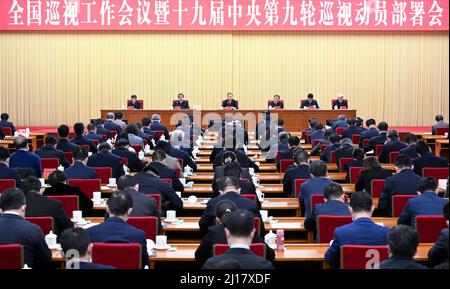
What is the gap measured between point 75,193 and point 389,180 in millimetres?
3337

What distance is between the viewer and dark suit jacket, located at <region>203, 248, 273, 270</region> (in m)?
4.46

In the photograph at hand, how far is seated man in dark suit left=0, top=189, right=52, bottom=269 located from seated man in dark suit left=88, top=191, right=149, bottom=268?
0.38 m

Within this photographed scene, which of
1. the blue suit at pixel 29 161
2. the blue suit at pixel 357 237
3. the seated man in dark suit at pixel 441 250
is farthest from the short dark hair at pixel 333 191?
the blue suit at pixel 29 161

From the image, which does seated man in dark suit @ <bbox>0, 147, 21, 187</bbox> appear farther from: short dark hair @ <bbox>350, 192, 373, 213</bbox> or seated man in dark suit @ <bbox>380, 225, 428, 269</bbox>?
seated man in dark suit @ <bbox>380, 225, 428, 269</bbox>

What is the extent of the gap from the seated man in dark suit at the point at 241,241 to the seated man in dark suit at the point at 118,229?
1036mm

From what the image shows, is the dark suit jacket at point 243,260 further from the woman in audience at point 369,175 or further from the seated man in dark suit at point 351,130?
the seated man in dark suit at point 351,130

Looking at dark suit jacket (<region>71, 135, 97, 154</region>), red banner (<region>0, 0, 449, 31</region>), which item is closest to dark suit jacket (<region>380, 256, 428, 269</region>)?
dark suit jacket (<region>71, 135, 97, 154</region>)

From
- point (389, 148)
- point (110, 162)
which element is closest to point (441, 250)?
point (110, 162)

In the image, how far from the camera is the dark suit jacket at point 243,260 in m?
4.46

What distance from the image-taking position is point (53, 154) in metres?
11.5

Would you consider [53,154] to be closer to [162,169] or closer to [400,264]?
[162,169]
